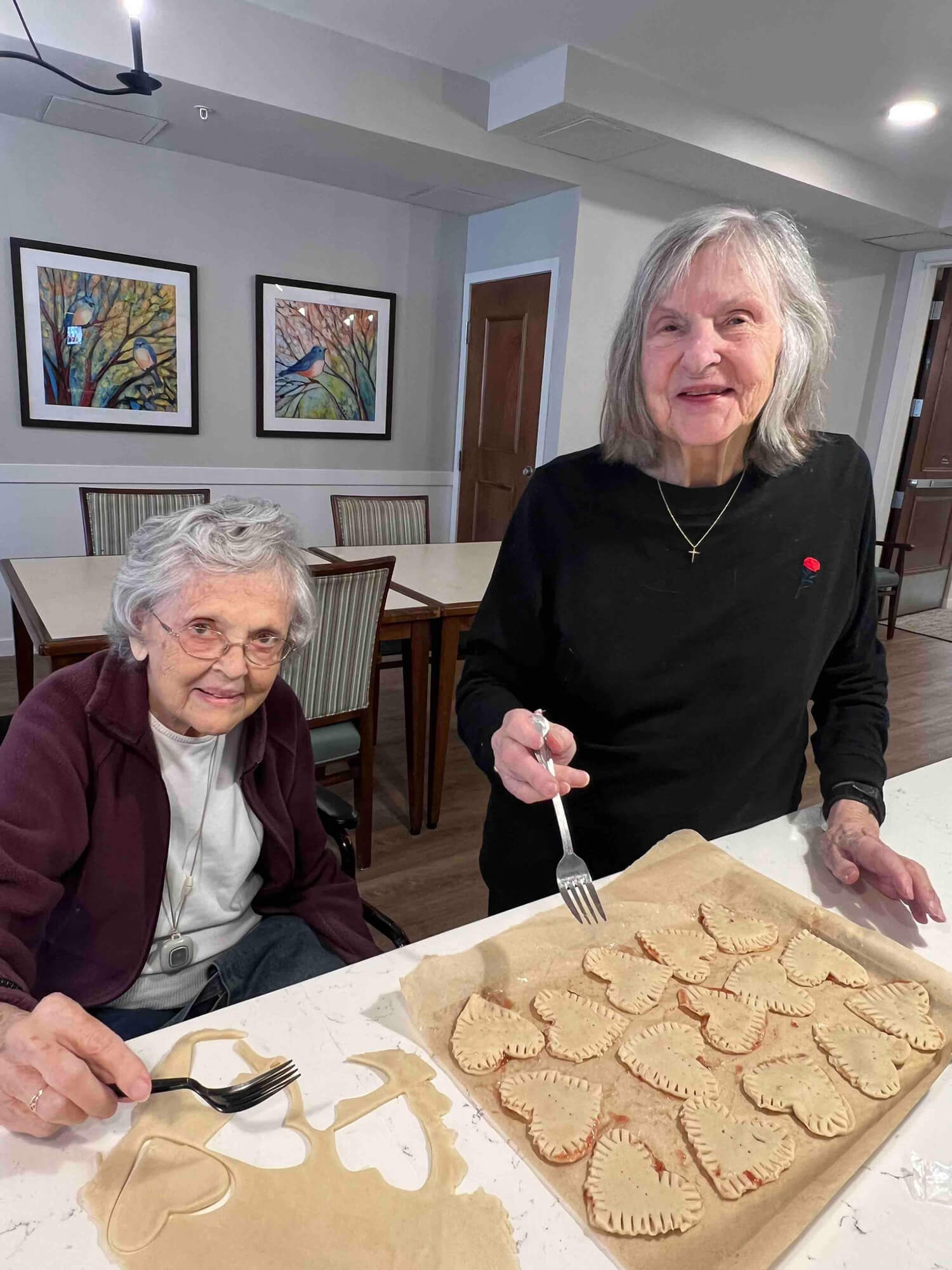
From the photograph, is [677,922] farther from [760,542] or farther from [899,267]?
[899,267]

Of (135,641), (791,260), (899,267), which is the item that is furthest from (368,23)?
(899,267)

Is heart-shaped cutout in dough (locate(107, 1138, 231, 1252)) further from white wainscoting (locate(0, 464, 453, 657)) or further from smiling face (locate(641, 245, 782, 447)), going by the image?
white wainscoting (locate(0, 464, 453, 657))

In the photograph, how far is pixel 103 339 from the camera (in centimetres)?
399

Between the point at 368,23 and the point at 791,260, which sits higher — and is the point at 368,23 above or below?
above

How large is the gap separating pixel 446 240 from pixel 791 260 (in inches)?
171

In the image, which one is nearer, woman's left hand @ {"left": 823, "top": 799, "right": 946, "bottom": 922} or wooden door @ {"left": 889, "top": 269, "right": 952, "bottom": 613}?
woman's left hand @ {"left": 823, "top": 799, "right": 946, "bottom": 922}

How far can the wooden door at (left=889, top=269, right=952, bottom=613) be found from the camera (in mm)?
5664

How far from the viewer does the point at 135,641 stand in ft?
3.58

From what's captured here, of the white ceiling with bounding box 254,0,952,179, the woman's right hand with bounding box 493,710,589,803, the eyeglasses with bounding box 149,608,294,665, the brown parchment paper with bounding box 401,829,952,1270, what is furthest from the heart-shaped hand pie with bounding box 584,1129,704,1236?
the white ceiling with bounding box 254,0,952,179

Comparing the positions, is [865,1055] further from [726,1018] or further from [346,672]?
[346,672]

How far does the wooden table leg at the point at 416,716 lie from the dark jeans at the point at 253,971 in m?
1.46

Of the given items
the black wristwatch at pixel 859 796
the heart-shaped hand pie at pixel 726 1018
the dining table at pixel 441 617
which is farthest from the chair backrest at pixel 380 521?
the heart-shaped hand pie at pixel 726 1018

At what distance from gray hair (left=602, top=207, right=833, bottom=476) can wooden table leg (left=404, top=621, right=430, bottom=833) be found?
153cm

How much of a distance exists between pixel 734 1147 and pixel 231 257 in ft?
14.9
